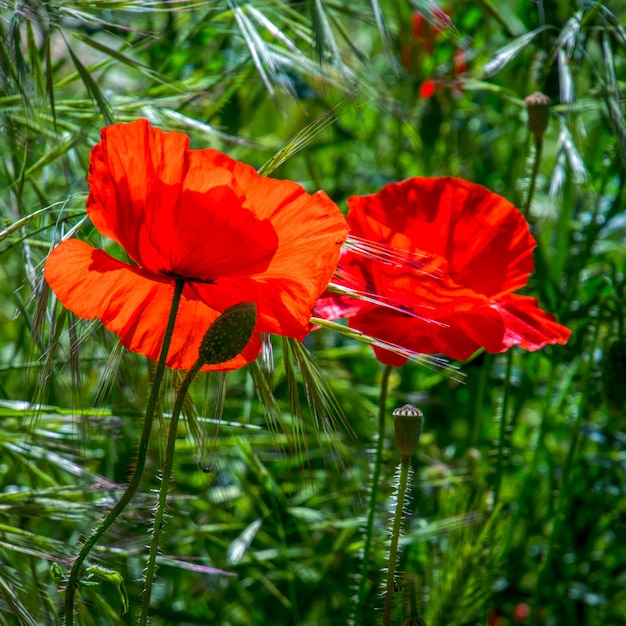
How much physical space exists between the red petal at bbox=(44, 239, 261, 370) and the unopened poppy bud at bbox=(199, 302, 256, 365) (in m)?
0.08

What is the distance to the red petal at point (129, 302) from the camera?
0.52 meters

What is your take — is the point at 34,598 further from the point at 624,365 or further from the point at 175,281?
the point at 624,365

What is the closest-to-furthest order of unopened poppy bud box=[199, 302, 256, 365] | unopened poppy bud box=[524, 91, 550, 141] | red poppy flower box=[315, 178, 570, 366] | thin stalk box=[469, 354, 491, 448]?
unopened poppy bud box=[199, 302, 256, 365], red poppy flower box=[315, 178, 570, 366], unopened poppy bud box=[524, 91, 550, 141], thin stalk box=[469, 354, 491, 448]

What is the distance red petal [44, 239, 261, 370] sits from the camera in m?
0.52

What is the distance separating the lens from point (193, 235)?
0.51m

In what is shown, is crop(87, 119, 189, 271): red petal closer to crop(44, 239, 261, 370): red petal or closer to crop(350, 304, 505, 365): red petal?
crop(44, 239, 261, 370): red petal

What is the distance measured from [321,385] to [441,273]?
0.10m

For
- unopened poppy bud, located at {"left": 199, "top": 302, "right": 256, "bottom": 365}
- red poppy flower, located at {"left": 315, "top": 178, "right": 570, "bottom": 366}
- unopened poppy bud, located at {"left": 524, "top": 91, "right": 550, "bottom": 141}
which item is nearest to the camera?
unopened poppy bud, located at {"left": 199, "top": 302, "right": 256, "bottom": 365}

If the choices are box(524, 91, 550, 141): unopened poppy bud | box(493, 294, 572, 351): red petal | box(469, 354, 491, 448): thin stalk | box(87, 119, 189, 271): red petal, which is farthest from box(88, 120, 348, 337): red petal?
box(469, 354, 491, 448): thin stalk

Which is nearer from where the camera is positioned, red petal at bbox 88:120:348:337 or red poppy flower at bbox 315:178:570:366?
red petal at bbox 88:120:348:337

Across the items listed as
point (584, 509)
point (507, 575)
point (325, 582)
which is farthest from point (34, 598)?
point (584, 509)

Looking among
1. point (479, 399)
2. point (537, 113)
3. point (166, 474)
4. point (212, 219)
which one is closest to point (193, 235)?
point (212, 219)

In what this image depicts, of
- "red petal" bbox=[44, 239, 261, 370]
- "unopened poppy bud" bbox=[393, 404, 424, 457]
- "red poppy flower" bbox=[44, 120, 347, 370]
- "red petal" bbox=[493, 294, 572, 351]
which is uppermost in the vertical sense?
"red poppy flower" bbox=[44, 120, 347, 370]

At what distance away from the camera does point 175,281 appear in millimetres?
536
